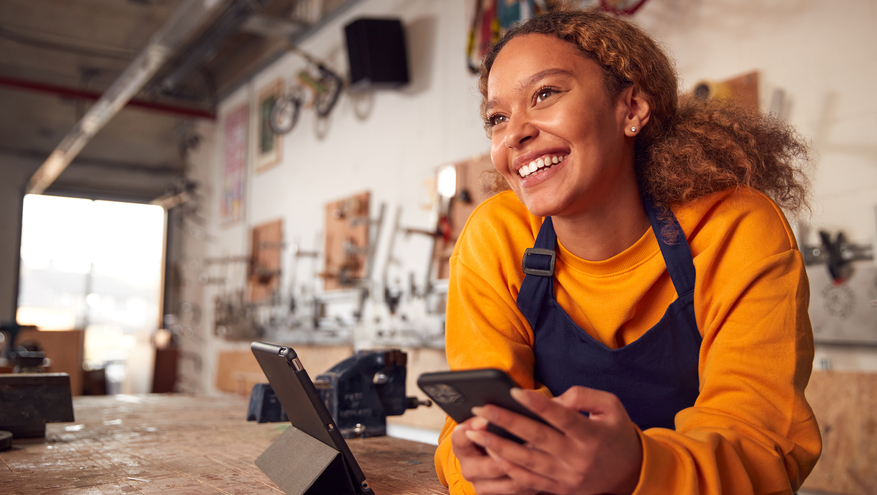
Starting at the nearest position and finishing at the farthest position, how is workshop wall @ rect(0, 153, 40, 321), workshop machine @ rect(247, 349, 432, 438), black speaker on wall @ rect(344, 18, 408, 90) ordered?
workshop machine @ rect(247, 349, 432, 438) < black speaker on wall @ rect(344, 18, 408, 90) < workshop wall @ rect(0, 153, 40, 321)

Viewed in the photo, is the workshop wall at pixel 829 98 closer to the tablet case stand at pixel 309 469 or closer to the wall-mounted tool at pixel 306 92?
the tablet case stand at pixel 309 469

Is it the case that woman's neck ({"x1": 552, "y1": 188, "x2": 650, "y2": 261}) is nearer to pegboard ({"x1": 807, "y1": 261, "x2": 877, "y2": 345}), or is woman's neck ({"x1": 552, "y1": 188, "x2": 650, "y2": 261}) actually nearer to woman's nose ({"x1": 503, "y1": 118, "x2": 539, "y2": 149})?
woman's nose ({"x1": 503, "y1": 118, "x2": 539, "y2": 149})

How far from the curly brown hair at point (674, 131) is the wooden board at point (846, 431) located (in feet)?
4.10

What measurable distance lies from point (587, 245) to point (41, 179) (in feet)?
31.0

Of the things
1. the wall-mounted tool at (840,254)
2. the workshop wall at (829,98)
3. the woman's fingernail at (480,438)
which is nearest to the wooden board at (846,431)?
the workshop wall at (829,98)

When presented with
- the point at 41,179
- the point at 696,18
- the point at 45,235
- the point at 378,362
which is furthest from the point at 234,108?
the point at 378,362

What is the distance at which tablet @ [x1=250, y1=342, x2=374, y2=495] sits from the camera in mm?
925

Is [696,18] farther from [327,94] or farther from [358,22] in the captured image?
[327,94]

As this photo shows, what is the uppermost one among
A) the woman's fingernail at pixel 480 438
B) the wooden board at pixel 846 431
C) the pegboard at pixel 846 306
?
the pegboard at pixel 846 306

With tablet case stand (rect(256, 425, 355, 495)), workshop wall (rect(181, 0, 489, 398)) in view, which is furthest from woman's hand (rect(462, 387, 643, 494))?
workshop wall (rect(181, 0, 489, 398))

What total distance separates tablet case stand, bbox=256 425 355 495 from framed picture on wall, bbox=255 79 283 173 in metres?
5.81

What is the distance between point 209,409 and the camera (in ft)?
6.62

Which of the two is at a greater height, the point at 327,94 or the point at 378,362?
the point at 327,94

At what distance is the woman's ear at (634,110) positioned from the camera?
110 centimetres
